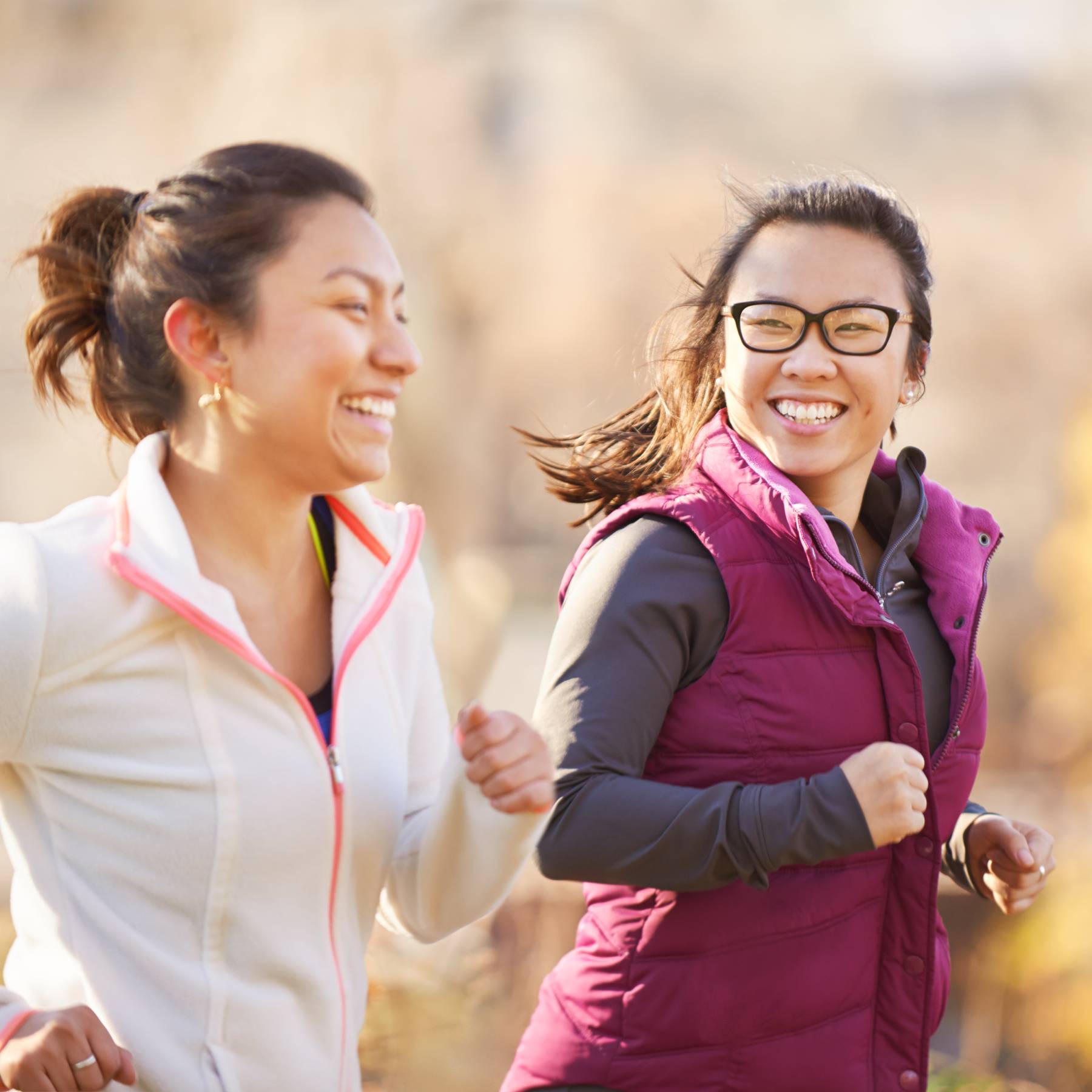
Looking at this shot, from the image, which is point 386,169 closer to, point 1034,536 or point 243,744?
point 1034,536

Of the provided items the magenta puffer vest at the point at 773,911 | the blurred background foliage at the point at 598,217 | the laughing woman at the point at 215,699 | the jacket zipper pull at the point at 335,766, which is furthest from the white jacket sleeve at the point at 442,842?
the blurred background foliage at the point at 598,217

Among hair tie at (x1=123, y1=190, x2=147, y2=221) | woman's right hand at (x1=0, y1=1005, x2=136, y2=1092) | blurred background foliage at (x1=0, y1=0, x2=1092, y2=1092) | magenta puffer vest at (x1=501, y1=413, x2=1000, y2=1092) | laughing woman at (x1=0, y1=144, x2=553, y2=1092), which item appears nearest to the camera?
woman's right hand at (x1=0, y1=1005, x2=136, y2=1092)

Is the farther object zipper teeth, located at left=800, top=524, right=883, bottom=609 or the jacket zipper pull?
zipper teeth, located at left=800, top=524, right=883, bottom=609

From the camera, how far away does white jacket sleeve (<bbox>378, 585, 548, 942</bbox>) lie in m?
1.41

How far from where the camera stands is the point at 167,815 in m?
1.34

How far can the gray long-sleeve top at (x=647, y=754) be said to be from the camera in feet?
5.01

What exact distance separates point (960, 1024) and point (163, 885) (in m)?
3.53

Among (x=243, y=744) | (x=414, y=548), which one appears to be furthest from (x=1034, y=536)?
(x=243, y=744)

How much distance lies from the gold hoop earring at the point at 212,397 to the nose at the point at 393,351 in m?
0.16

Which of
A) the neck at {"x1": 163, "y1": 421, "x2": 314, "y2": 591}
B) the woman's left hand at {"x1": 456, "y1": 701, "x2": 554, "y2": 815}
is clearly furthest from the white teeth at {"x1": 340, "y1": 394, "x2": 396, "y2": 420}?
the woman's left hand at {"x1": 456, "y1": 701, "x2": 554, "y2": 815}

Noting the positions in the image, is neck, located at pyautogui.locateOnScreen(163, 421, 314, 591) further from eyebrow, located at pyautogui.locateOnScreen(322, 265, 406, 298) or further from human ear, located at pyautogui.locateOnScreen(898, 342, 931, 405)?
human ear, located at pyautogui.locateOnScreen(898, 342, 931, 405)

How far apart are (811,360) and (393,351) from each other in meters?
0.64

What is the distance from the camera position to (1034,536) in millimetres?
4453

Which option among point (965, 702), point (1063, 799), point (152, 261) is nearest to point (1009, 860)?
point (965, 702)
